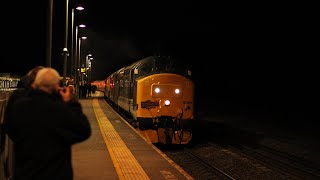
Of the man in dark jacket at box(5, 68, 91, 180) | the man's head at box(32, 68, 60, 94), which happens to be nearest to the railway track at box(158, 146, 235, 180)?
the man in dark jacket at box(5, 68, 91, 180)

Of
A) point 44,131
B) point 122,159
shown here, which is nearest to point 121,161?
point 122,159

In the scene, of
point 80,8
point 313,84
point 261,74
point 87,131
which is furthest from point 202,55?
point 87,131

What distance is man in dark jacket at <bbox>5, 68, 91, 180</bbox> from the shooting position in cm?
380

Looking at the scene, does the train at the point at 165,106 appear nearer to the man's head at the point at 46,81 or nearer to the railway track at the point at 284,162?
the railway track at the point at 284,162

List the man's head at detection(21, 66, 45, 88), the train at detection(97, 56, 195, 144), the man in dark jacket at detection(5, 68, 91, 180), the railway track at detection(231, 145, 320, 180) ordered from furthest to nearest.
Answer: the train at detection(97, 56, 195, 144) < the railway track at detection(231, 145, 320, 180) < the man's head at detection(21, 66, 45, 88) < the man in dark jacket at detection(5, 68, 91, 180)

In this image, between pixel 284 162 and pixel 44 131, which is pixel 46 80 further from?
pixel 284 162

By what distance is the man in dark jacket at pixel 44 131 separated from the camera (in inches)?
149

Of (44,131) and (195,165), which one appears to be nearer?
(44,131)

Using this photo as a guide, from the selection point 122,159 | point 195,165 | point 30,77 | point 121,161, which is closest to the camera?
point 30,77

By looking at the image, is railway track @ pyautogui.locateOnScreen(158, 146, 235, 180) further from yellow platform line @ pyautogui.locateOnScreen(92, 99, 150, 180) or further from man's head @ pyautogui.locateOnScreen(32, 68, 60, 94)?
man's head @ pyautogui.locateOnScreen(32, 68, 60, 94)

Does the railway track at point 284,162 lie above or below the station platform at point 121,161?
below

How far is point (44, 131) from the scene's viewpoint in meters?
3.81

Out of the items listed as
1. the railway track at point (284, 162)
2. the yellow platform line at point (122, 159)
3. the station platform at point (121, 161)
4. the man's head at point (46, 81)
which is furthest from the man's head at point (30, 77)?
the railway track at point (284, 162)

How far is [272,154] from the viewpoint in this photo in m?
15.6
